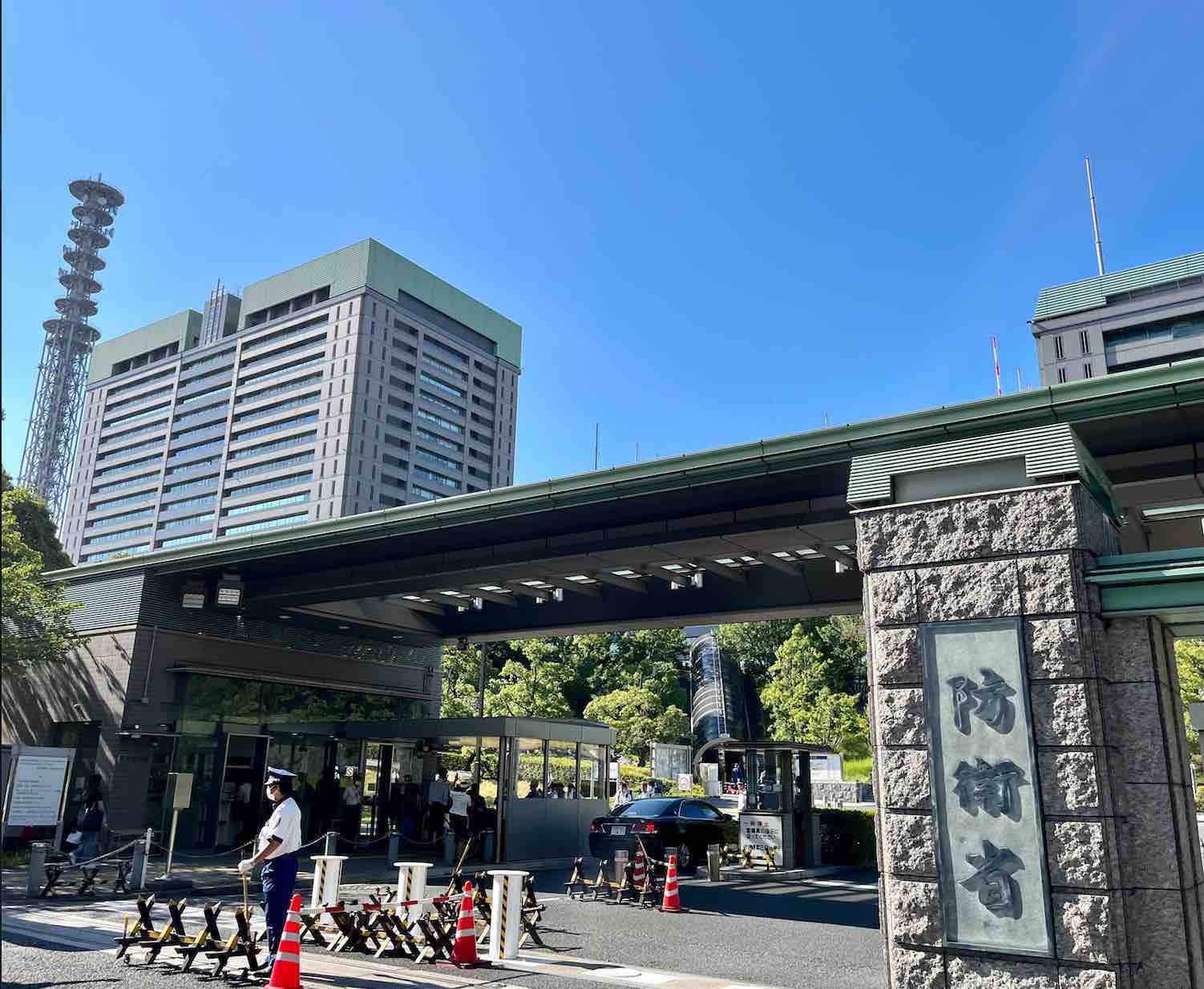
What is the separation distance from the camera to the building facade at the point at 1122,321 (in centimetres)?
7162

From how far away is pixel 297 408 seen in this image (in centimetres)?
12731

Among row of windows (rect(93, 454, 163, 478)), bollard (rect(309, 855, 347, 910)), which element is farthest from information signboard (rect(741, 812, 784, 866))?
row of windows (rect(93, 454, 163, 478))

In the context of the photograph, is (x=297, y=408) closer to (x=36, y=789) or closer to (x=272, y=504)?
(x=272, y=504)

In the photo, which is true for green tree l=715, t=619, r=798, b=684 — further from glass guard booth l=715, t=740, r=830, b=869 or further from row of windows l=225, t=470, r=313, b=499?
row of windows l=225, t=470, r=313, b=499

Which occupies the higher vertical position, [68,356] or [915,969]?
[68,356]

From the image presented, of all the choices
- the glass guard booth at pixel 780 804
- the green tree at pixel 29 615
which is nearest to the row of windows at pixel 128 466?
the green tree at pixel 29 615

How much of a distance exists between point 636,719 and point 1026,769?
48.2m

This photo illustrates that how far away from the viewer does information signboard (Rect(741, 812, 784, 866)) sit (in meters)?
22.3

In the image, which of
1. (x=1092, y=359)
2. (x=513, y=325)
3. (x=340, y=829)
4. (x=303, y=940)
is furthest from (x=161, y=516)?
(x=303, y=940)

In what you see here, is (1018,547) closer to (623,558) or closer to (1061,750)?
(1061,750)

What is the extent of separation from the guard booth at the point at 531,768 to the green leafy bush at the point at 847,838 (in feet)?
17.3

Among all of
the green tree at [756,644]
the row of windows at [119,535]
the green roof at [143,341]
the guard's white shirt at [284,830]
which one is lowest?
the guard's white shirt at [284,830]

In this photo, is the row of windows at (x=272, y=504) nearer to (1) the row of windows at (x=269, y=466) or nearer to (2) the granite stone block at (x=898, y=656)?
(1) the row of windows at (x=269, y=466)

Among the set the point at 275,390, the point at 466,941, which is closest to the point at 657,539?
the point at 466,941
